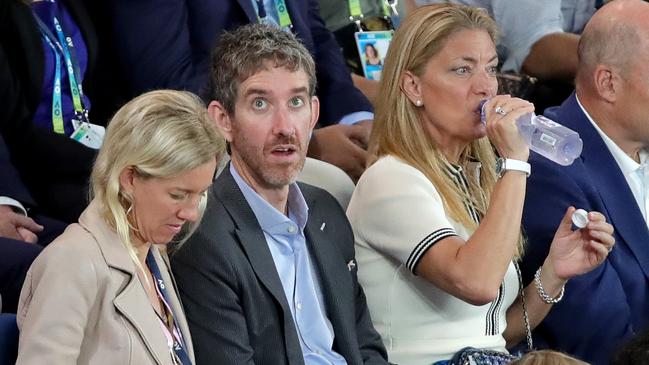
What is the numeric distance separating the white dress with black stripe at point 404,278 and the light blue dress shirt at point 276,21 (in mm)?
974

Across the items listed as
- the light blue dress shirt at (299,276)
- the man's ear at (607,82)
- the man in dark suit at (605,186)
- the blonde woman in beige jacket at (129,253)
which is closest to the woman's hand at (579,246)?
the man in dark suit at (605,186)

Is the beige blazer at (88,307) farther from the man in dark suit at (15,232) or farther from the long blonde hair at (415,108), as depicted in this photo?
the long blonde hair at (415,108)

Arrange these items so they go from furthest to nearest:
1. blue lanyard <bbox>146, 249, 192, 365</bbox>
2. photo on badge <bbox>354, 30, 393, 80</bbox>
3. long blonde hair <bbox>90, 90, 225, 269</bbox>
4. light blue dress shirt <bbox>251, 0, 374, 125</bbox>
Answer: photo on badge <bbox>354, 30, 393, 80</bbox>, light blue dress shirt <bbox>251, 0, 374, 125</bbox>, blue lanyard <bbox>146, 249, 192, 365</bbox>, long blonde hair <bbox>90, 90, 225, 269</bbox>

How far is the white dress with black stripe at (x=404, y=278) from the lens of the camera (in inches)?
121

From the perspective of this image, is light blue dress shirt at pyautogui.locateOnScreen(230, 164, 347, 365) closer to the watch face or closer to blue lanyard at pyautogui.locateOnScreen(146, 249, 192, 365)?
blue lanyard at pyautogui.locateOnScreen(146, 249, 192, 365)

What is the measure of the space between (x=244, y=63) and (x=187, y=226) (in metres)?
0.43

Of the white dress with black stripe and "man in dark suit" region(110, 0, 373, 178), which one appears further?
"man in dark suit" region(110, 0, 373, 178)

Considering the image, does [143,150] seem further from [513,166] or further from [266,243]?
[513,166]

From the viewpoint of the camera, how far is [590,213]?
327 cm

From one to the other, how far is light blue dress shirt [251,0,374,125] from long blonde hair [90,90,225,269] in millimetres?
1604

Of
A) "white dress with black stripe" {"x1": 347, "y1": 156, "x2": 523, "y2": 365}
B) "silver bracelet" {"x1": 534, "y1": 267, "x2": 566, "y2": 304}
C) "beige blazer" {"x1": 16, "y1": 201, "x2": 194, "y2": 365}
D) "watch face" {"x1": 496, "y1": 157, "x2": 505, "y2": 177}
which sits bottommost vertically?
"silver bracelet" {"x1": 534, "y1": 267, "x2": 566, "y2": 304}

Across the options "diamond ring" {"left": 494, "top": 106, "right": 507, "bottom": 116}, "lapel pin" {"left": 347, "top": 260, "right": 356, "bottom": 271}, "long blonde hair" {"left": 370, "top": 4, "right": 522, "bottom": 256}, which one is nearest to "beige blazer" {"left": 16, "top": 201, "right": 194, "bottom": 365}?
"lapel pin" {"left": 347, "top": 260, "right": 356, "bottom": 271}

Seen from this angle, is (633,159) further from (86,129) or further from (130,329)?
(130,329)

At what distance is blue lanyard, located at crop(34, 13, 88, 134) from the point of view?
11.9 ft
